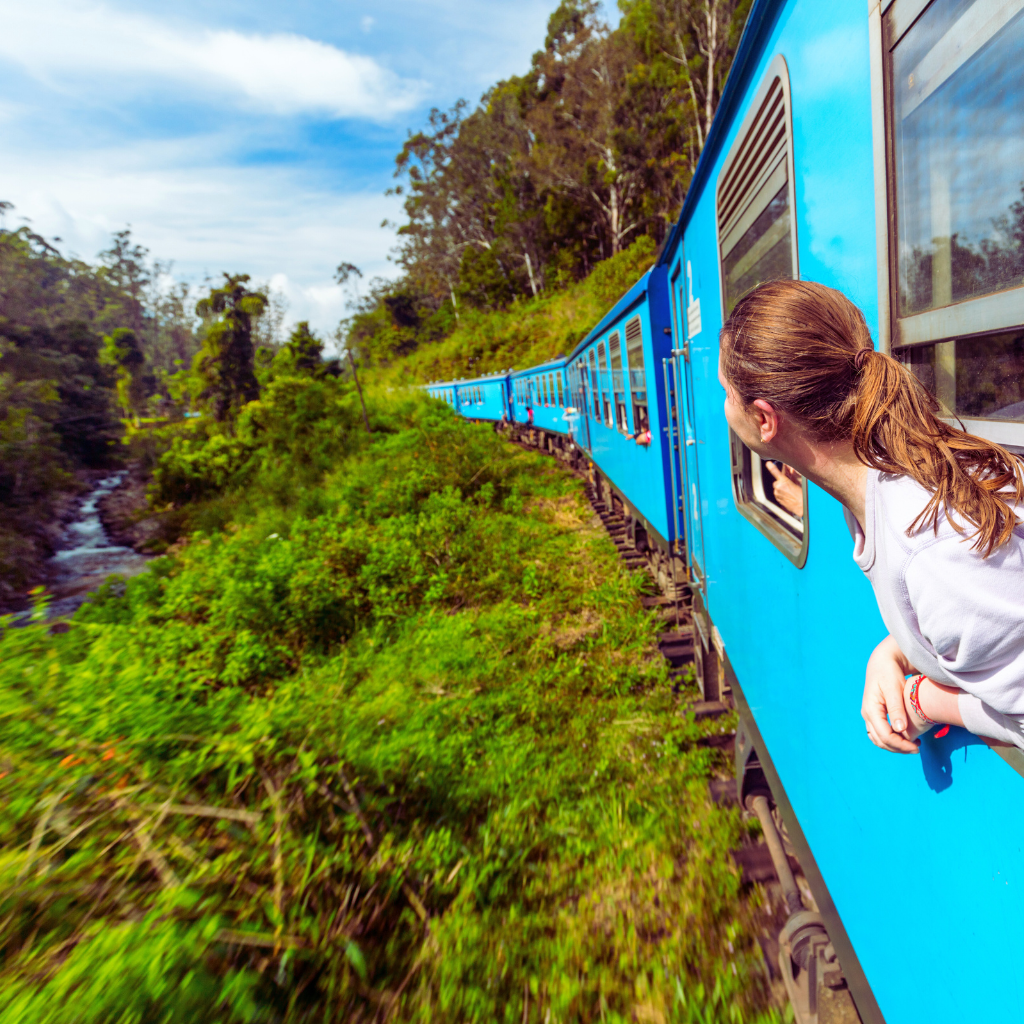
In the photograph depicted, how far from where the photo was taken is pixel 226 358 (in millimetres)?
44625

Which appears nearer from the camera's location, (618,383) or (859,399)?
(859,399)

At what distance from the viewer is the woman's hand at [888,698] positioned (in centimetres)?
104

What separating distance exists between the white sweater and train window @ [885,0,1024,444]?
0.66 ft

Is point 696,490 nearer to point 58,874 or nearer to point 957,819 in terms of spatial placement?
point 957,819

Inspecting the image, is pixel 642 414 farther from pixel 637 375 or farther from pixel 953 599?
pixel 953 599

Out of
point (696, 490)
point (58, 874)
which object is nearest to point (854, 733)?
point (696, 490)

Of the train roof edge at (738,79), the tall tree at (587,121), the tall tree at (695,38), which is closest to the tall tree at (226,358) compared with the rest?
the tall tree at (587,121)

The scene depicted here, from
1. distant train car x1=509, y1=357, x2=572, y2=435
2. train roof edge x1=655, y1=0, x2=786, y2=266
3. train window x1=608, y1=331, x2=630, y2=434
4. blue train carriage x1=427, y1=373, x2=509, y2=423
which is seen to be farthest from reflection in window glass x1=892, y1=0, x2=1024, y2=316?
blue train carriage x1=427, y1=373, x2=509, y2=423

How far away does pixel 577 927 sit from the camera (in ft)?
10.00

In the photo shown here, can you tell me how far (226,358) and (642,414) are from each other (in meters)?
46.0

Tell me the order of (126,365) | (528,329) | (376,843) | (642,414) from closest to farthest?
(376,843), (642,414), (528,329), (126,365)

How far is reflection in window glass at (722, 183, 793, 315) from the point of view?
5.59ft

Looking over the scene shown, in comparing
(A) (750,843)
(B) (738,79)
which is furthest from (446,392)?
(B) (738,79)

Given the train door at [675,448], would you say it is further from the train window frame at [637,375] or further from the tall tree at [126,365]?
the tall tree at [126,365]
